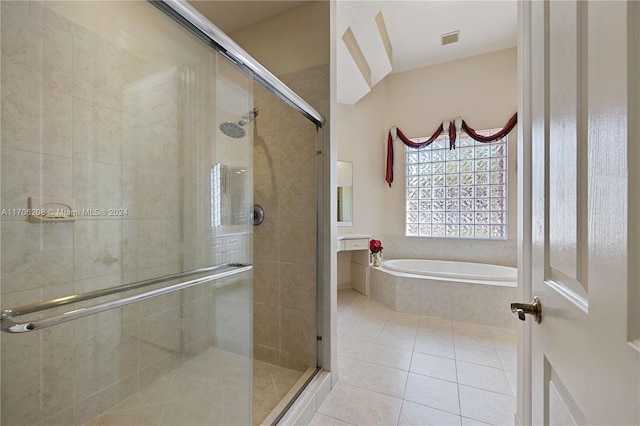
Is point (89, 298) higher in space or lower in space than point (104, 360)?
higher

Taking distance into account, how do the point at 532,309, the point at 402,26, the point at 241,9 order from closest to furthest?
the point at 532,309
the point at 241,9
the point at 402,26

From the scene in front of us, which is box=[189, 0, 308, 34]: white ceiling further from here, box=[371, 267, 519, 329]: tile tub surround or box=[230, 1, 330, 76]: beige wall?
box=[371, 267, 519, 329]: tile tub surround

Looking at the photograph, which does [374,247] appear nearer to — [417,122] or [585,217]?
[417,122]

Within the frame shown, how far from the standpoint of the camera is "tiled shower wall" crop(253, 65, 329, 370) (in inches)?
73.0

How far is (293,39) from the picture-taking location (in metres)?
1.94

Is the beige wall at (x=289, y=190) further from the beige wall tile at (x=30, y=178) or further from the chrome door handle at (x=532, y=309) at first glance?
the chrome door handle at (x=532, y=309)

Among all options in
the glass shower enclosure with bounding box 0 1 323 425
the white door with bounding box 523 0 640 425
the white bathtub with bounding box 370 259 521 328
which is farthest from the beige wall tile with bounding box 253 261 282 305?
the white bathtub with bounding box 370 259 521 328

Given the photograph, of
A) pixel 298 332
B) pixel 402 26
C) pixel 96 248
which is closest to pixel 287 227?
pixel 298 332

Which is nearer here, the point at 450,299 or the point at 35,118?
the point at 35,118

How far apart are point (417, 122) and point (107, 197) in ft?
13.0

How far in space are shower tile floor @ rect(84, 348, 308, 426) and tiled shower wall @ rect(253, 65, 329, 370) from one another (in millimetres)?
525

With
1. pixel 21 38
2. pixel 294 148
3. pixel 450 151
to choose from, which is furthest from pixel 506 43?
pixel 21 38

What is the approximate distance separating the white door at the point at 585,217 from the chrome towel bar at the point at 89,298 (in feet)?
3.76

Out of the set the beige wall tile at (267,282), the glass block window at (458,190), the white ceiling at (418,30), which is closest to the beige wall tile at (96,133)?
the beige wall tile at (267,282)
